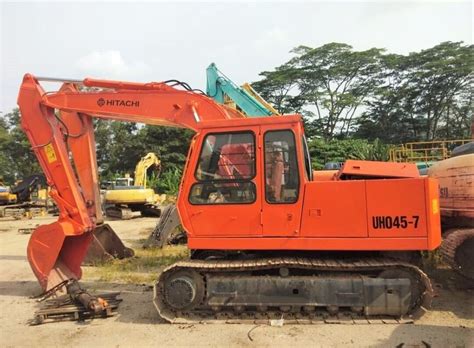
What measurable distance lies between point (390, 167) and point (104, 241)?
6.44 metres

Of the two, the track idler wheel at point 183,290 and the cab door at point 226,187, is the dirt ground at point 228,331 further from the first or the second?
the cab door at point 226,187

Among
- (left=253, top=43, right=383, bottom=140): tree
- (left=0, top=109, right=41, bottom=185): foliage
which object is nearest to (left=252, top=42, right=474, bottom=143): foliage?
(left=253, top=43, right=383, bottom=140): tree

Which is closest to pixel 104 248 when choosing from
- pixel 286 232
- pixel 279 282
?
pixel 279 282

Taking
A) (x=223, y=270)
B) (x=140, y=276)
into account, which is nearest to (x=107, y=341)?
(x=223, y=270)

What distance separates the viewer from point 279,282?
5.86 m

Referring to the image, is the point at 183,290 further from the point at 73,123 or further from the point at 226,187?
the point at 73,123

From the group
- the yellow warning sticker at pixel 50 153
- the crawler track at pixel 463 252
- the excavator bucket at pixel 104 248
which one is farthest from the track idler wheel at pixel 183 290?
the excavator bucket at pixel 104 248

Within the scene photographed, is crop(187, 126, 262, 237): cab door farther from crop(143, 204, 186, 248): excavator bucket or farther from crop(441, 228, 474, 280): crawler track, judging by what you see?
crop(143, 204, 186, 248): excavator bucket

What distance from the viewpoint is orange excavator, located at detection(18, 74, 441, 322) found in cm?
571

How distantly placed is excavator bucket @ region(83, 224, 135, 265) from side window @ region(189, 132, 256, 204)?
4487mm

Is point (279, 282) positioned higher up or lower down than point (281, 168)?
lower down

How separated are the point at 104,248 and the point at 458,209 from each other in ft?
23.5

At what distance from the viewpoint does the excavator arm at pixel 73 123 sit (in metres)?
7.05

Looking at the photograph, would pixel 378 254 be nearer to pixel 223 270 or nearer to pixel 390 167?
pixel 390 167
